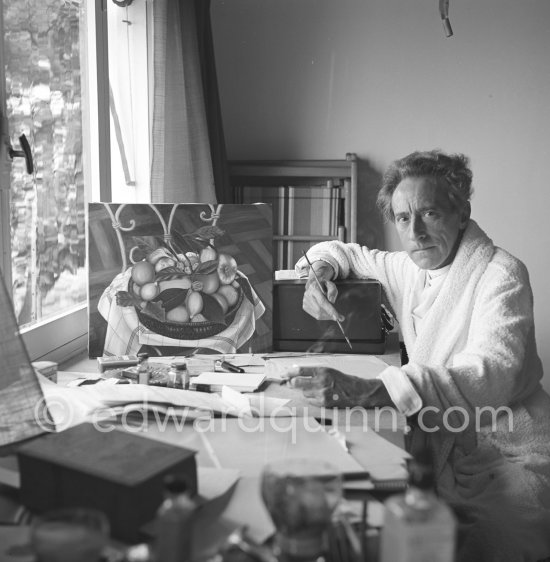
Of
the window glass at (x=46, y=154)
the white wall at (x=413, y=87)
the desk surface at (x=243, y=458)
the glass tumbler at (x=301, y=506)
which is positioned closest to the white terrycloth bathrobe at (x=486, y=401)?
the desk surface at (x=243, y=458)

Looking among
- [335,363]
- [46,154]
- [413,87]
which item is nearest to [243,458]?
[335,363]

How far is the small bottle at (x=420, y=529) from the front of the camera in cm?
73

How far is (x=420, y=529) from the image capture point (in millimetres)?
731

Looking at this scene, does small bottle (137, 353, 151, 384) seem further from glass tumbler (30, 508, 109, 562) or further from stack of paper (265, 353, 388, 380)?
glass tumbler (30, 508, 109, 562)

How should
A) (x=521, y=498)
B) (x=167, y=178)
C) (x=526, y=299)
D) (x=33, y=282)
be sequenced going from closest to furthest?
(x=521, y=498), (x=526, y=299), (x=33, y=282), (x=167, y=178)

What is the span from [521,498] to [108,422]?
2.79 feet

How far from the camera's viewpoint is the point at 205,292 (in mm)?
1913

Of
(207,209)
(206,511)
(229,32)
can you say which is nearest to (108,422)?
(206,511)

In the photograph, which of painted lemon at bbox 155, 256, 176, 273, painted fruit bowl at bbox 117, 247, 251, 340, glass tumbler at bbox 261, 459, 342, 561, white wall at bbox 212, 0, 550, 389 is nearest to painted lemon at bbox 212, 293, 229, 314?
painted fruit bowl at bbox 117, 247, 251, 340

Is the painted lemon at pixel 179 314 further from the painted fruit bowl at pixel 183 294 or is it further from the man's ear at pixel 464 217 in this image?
the man's ear at pixel 464 217

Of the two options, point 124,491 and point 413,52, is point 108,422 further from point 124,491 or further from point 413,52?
point 413,52

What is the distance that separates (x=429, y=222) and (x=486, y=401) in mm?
564

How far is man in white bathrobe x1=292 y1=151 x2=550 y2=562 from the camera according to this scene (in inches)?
58.3

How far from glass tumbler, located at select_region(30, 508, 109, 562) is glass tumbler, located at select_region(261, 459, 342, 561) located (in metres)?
0.20
